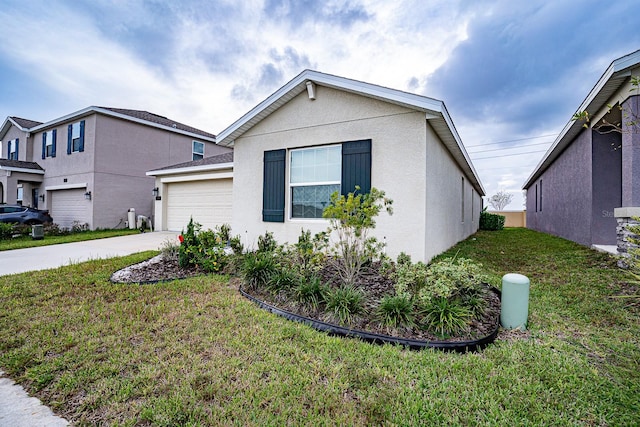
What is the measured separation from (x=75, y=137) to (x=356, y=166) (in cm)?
1603

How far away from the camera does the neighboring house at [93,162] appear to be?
1411cm

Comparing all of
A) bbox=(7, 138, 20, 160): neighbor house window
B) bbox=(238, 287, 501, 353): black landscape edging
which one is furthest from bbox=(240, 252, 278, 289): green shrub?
bbox=(7, 138, 20, 160): neighbor house window

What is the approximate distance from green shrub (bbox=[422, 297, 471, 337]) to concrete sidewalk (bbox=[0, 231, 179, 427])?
10.6ft

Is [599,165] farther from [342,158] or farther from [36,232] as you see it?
[36,232]

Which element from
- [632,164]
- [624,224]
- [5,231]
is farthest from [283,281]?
[5,231]

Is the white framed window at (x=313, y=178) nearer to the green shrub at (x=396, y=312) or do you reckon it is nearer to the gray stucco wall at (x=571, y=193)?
the green shrub at (x=396, y=312)

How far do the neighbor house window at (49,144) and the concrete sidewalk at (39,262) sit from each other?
917 cm

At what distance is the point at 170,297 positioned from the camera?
14.6 ft

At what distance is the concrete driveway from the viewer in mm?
6793

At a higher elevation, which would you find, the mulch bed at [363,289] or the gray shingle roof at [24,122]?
Result: the gray shingle roof at [24,122]

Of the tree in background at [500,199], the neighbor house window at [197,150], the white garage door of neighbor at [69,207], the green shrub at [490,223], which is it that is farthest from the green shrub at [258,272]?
the tree in background at [500,199]

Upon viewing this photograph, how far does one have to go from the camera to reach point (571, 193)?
10.3 m

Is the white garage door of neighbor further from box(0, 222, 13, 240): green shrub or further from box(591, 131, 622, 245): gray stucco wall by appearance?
box(591, 131, 622, 245): gray stucco wall

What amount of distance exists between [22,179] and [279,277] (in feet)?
66.4
